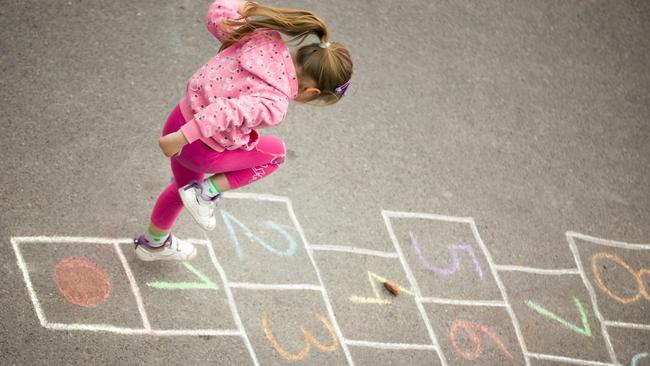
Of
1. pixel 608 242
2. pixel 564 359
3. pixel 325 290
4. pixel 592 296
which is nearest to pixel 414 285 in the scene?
pixel 325 290

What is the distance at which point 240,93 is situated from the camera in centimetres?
253

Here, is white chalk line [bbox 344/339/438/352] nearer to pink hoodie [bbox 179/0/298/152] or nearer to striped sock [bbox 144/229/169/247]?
striped sock [bbox 144/229/169/247]

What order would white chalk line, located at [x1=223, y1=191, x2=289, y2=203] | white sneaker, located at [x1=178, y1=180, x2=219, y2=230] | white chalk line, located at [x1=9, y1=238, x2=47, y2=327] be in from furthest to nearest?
white chalk line, located at [x1=223, y1=191, x2=289, y2=203]
white chalk line, located at [x1=9, y1=238, x2=47, y2=327]
white sneaker, located at [x1=178, y1=180, x2=219, y2=230]

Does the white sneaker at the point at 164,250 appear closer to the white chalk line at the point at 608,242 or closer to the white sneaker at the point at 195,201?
the white sneaker at the point at 195,201

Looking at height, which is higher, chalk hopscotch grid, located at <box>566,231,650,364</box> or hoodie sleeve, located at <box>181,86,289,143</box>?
hoodie sleeve, located at <box>181,86,289,143</box>

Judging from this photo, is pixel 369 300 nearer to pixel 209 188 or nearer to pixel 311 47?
pixel 209 188

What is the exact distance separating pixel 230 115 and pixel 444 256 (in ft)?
6.63

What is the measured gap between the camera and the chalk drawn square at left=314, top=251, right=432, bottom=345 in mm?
3555

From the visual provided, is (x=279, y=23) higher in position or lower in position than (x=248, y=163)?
higher

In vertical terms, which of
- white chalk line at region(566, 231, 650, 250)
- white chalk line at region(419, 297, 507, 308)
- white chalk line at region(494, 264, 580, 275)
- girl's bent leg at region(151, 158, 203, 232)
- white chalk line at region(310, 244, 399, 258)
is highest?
girl's bent leg at region(151, 158, 203, 232)

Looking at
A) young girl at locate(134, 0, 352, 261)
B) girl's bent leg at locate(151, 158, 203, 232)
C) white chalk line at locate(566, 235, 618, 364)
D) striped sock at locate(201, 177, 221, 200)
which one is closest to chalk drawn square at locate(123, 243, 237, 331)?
girl's bent leg at locate(151, 158, 203, 232)

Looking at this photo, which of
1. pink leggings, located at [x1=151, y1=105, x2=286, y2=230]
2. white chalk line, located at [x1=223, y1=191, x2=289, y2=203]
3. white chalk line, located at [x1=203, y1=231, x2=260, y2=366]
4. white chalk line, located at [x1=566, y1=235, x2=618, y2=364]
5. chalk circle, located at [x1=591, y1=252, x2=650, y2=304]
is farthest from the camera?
chalk circle, located at [x1=591, y1=252, x2=650, y2=304]

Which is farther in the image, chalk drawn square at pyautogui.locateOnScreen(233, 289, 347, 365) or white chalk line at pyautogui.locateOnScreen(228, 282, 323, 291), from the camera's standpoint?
white chalk line at pyautogui.locateOnScreen(228, 282, 323, 291)

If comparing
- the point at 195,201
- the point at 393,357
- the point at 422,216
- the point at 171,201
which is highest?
the point at 195,201
